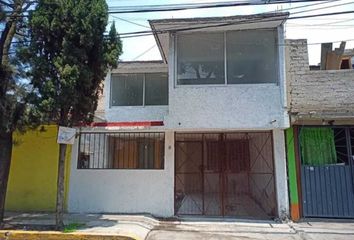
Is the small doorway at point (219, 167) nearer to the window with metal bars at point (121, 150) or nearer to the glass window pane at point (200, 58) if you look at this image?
the window with metal bars at point (121, 150)

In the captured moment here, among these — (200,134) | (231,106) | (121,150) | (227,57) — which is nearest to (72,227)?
(121,150)

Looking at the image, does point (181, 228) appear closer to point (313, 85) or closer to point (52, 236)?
point (52, 236)

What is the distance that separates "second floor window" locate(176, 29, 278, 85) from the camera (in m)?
9.52

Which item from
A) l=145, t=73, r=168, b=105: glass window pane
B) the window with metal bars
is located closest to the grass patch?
the window with metal bars

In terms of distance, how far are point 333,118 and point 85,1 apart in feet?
24.2

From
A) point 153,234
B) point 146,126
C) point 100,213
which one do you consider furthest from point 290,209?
point 100,213

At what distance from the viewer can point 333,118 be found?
29.6 ft

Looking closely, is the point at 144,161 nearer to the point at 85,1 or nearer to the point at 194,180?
the point at 194,180

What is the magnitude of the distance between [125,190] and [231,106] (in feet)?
13.7

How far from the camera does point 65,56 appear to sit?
7336mm

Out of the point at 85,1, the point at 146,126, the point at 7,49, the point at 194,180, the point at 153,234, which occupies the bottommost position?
the point at 153,234

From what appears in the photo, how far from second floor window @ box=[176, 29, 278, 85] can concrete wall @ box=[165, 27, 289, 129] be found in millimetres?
251

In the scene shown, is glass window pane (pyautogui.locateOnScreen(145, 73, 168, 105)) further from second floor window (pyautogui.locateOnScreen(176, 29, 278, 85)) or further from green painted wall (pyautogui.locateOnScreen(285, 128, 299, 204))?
green painted wall (pyautogui.locateOnScreen(285, 128, 299, 204))

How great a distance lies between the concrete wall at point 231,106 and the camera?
29.9 ft
